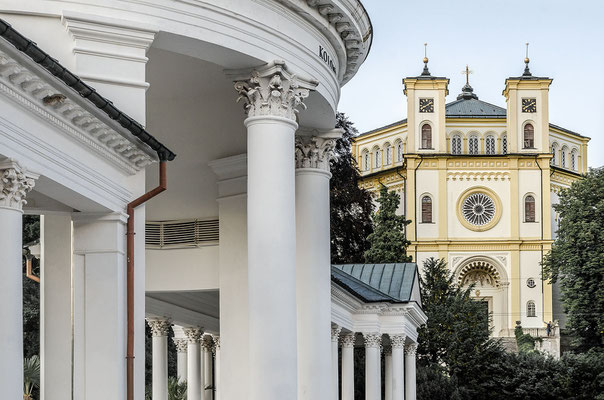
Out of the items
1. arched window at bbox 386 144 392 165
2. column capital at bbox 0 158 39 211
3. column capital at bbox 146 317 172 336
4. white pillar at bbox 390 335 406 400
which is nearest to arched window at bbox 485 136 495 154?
arched window at bbox 386 144 392 165

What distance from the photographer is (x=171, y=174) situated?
31.7 m

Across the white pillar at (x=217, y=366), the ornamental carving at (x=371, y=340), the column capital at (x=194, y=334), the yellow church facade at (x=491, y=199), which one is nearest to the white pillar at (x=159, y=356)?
the column capital at (x=194, y=334)

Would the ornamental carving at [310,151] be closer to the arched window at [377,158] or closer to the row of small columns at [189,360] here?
the row of small columns at [189,360]

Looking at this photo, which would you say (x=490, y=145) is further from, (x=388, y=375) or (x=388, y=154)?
(x=388, y=375)

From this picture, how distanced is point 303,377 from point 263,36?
8.23 metres

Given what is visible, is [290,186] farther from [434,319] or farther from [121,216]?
[434,319]

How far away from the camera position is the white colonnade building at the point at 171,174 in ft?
53.1

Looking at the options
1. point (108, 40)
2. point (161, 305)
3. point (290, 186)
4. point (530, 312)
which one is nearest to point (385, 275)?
point (161, 305)

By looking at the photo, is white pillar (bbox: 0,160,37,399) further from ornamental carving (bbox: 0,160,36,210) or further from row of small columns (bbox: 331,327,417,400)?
row of small columns (bbox: 331,327,417,400)

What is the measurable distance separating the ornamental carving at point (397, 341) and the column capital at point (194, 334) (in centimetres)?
711

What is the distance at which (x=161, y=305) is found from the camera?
123 feet

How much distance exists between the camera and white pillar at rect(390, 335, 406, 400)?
153 feet

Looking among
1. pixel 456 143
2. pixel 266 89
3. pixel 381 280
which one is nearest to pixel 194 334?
pixel 381 280

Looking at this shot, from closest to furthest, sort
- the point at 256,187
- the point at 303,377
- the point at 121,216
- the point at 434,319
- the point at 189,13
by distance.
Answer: the point at 121,216 → the point at 189,13 → the point at 256,187 → the point at 303,377 → the point at 434,319
